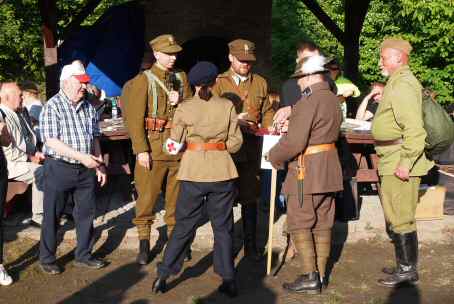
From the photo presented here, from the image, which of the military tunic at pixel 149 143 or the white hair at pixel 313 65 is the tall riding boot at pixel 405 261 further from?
the military tunic at pixel 149 143

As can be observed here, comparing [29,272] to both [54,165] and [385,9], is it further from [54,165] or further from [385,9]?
[385,9]

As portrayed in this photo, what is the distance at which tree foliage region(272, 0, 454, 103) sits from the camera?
1468cm

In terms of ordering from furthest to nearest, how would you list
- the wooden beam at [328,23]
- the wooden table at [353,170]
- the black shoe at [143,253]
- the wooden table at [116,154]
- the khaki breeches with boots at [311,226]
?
1. the wooden beam at [328,23]
2. the wooden table at [116,154]
3. the wooden table at [353,170]
4. the black shoe at [143,253]
5. the khaki breeches with boots at [311,226]

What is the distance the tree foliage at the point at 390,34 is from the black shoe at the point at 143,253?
10.7 metres

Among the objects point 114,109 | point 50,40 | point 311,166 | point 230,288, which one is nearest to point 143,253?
point 230,288

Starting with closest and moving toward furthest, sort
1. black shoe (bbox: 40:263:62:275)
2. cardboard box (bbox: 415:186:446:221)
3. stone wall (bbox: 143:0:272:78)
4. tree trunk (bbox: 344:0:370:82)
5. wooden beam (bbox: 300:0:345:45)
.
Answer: black shoe (bbox: 40:263:62:275) < cardboard box (bbox: 415:186:446:221) < tree trunk (bbox: 344:0:370:82) < wooden beam (bbox: 300:0:345:45) < stone wall (bbox: 143:0:272:78)

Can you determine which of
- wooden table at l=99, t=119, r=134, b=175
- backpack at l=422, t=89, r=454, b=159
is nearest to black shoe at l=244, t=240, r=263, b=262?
backpack at l=422, t=89, r=454, b=159

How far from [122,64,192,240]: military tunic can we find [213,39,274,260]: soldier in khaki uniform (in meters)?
0.40

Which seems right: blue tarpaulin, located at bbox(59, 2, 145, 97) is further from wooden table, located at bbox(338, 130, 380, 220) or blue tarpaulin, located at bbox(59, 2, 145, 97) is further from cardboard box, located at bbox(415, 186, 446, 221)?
cardboard box, located at bbox(415, 186, 446, 221)

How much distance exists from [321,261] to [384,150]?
96 cm

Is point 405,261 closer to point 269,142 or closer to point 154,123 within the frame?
point 269,142

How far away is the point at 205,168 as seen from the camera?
452 centimetres

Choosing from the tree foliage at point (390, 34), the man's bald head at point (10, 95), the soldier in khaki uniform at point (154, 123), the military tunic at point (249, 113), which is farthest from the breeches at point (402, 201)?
the tree foliage at point (390, 34)

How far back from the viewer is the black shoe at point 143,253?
5443 mm
